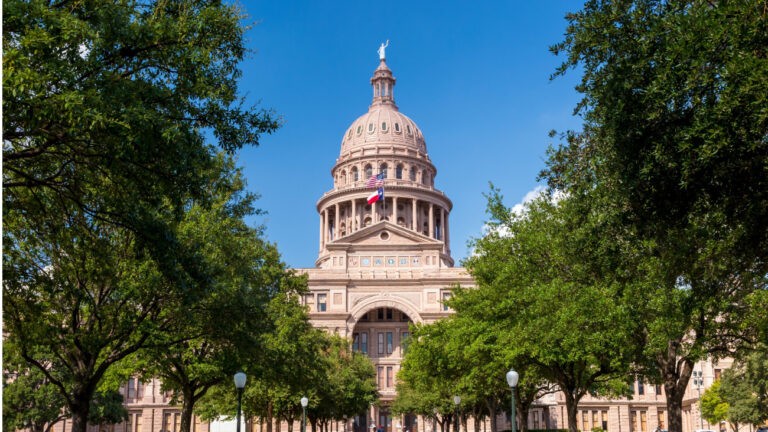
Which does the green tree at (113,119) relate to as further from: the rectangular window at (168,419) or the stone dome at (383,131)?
the stone dome at (383,131)

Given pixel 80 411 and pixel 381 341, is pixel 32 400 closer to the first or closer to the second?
pixel 80 411

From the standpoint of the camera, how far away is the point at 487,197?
37688 millimetres

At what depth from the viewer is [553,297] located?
2964 centimetres

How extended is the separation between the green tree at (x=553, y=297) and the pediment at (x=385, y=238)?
61.8 metres

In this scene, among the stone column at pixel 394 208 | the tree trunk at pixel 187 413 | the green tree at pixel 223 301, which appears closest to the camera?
the green tree at pixel 223 301

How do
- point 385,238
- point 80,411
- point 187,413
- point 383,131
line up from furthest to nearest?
point 383,131 → point 385,238 → point 187,413 → point 80,411

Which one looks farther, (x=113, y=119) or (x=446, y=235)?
(x=446, y=235)

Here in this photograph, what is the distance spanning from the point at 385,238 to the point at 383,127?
3027cm

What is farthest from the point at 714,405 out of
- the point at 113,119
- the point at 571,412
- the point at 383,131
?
the point at 113,119

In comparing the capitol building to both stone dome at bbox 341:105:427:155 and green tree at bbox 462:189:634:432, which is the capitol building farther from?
green tree at bbox 462:189:634:432

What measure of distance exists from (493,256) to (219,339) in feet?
49.2

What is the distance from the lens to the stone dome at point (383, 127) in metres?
127

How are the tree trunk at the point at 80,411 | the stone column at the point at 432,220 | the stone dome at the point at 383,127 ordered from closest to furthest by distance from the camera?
the tree trunk at the point at 80,411 < the stone column at the point at 432,220 < the stone dome at the point at 383,127

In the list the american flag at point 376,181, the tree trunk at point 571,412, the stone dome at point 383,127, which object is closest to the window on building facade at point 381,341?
the american flag at point 376,181
